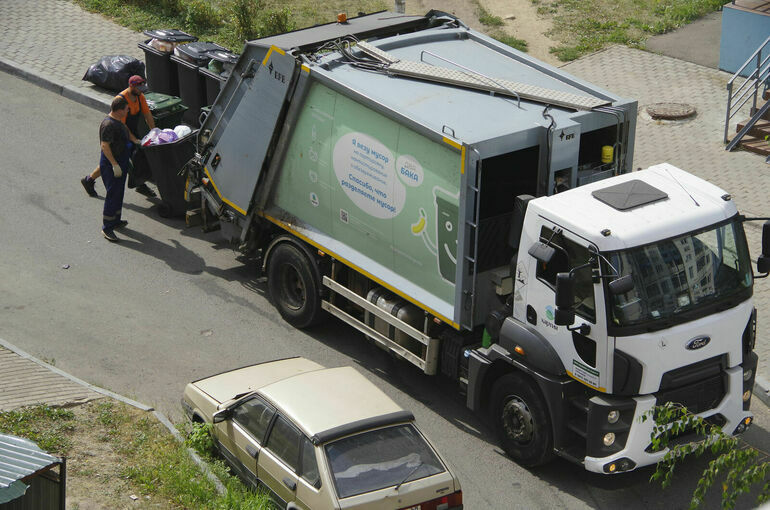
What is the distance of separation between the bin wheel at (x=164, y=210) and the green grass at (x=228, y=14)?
17.1ft

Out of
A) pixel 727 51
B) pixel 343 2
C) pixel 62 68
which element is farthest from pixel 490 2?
pixel 62 68

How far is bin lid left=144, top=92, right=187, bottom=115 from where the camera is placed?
1340 cm

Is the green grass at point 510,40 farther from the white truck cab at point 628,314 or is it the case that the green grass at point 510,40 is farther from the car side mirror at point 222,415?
the car side mirror at point 222,415

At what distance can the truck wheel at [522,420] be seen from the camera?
8.38 m

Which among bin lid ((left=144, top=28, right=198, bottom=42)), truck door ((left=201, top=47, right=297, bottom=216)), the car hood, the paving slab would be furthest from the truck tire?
bin lid ((left=144, top=28, right=198, bottom=42))

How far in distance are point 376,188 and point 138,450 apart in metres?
3.15

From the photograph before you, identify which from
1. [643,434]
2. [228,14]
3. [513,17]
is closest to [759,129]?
[513,17]

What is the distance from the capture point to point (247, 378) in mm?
8820

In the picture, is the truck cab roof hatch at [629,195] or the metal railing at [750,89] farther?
the metal railing at [750,89]

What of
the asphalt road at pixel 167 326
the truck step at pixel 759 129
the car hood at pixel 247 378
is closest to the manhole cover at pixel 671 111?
the truck step at pixel 759 129

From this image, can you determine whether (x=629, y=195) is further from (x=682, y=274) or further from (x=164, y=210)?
(x=164, y=210)

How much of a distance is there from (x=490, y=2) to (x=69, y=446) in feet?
45.6

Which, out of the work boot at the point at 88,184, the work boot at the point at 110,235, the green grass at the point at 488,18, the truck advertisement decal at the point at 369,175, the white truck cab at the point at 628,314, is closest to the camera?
the white truck cab at the point at 628,314

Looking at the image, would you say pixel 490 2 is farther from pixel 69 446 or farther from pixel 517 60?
pixel 69 446
